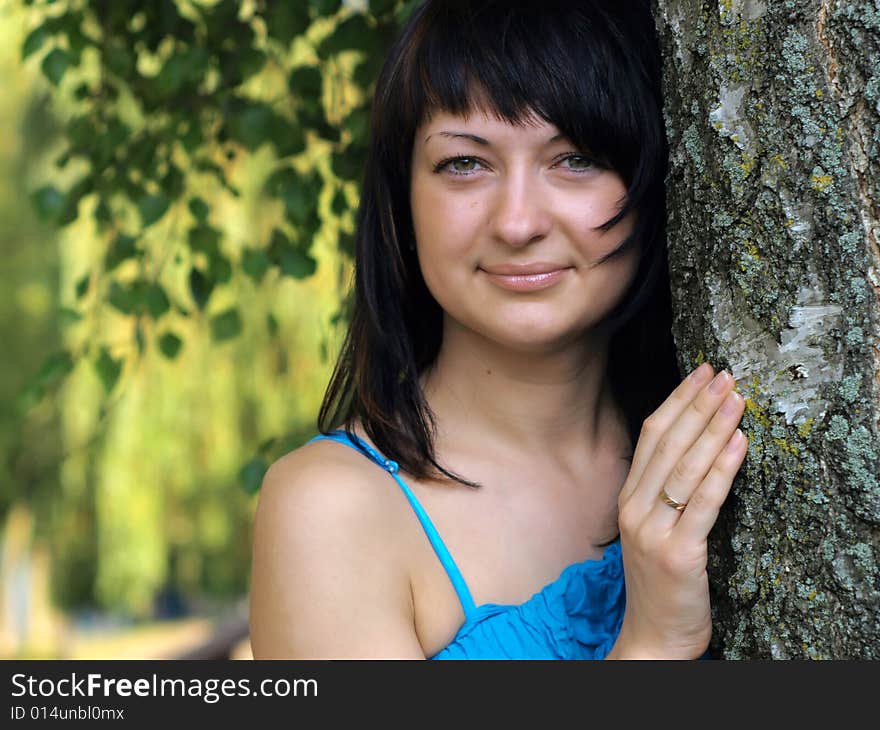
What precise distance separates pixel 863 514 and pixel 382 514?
1.93 ft

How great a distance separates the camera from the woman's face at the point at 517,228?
1.33 m

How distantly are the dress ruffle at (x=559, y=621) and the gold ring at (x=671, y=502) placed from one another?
12.7 inches

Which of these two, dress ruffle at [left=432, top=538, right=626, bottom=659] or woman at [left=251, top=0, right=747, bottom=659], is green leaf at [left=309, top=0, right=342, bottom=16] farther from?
dress ruffle at [left=432, top=538, right=626, bottom=659]

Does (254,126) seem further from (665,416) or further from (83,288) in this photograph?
(665,416)

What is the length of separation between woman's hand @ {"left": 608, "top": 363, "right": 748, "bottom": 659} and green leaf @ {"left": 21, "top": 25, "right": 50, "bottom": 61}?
1.48 m

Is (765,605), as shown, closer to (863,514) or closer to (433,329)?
(863,514)

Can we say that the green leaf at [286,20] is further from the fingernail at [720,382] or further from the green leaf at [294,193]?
the fingernail at [720,382]

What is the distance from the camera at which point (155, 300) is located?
85.0 inches

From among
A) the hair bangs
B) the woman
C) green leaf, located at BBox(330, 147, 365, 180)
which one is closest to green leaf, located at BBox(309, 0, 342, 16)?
green leaf, located at BBox(330, 147, 365, 180)

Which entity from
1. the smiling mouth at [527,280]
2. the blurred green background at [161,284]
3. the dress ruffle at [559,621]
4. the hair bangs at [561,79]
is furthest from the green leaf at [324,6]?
the dress ruffle at [559,621]

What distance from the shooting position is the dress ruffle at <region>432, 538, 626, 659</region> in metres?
1.39

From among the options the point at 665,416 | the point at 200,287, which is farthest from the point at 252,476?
the point at 665,416

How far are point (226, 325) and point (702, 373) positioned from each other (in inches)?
50.6
